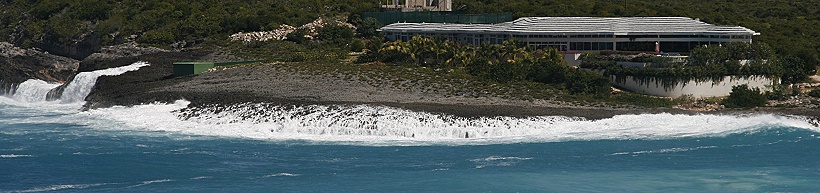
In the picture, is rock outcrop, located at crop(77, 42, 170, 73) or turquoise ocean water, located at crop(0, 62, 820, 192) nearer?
turquoise ocean water, located at crop(0, 62, 820, 192)

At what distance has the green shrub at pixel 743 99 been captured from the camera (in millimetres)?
62500

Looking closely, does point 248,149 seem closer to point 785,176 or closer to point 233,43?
point 785,176

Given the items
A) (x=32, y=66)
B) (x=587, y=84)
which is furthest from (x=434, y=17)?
(x=32, y=66)

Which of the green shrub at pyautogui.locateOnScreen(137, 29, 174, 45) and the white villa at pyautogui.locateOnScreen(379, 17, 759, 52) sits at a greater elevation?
the white villa at pyautogui.locateOnScreen(379, 17, 759, 52)

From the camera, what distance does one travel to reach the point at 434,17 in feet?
288

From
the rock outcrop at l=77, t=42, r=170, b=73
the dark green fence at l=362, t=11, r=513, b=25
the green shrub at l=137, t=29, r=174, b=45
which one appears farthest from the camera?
the green shrub at l=137, t=29, r=174, b=45

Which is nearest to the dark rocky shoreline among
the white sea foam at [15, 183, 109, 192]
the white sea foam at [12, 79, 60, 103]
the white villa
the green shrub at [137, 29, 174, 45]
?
A: the white sea foam at [12, 79, 60, 103]

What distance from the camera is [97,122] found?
62125mm

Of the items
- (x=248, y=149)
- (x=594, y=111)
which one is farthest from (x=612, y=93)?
(x=248, y=149)

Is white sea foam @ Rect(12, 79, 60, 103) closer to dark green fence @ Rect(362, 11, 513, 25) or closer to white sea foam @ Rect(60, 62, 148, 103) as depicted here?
white sea foam @ Rect(60, 62, 148, 103)

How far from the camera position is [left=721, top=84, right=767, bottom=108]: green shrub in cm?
6250

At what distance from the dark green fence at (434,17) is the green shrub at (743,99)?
78.3 ft

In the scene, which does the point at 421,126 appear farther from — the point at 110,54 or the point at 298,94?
the point at 110,54

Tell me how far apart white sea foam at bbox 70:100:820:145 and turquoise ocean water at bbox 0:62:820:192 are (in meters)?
0.07
